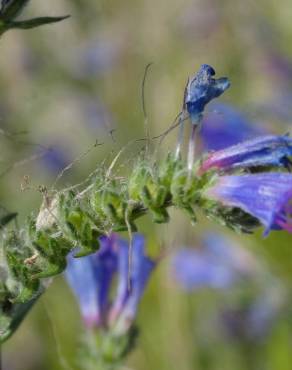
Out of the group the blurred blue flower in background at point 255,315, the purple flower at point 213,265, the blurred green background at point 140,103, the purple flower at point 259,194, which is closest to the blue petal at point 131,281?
the purple flower at point 259,194

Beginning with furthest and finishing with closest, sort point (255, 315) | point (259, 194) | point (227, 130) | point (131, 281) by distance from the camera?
point (255, 315) → point (227, 130) → point (131, 281) → point (259, 194)

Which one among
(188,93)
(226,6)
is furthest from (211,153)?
(226,6)

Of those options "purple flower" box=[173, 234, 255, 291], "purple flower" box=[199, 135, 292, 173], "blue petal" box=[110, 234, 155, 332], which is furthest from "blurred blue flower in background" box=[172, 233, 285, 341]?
"purple flower" box=[199, 135, 292, 173]

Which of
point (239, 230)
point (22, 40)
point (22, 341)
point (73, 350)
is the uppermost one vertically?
point (239, 230)

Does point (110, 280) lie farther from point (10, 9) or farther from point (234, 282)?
point (234, 282)

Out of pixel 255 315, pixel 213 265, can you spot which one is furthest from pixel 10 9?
pixel 213 265

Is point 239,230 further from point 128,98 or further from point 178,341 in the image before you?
point 128,98
